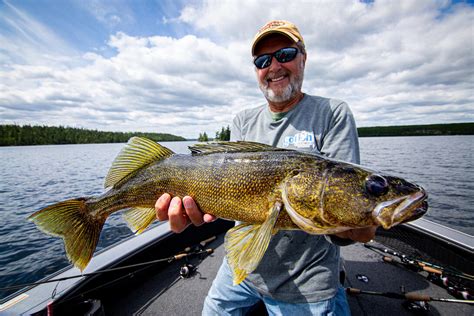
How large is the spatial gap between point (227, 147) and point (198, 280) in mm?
3725

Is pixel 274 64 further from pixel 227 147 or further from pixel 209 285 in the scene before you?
pixel 209 285

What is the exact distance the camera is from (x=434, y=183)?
67.4ft

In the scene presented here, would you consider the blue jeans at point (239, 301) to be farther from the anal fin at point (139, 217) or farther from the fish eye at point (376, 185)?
the fish eye at point (376, 185)

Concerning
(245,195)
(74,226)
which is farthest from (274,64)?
(74,226)

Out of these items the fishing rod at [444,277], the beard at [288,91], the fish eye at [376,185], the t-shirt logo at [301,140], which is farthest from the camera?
the fishing rod at [444,277]

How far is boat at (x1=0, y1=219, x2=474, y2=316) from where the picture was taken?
3.32 metres

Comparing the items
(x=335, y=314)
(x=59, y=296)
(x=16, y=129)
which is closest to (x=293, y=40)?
(x=335, y=314)

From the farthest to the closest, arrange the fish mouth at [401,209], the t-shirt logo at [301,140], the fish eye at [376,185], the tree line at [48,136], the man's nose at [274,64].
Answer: the tree line at [48,136] < the man's nose at [274,64] < the t-shirt logo at [301,140] < the fish eye at [376,185] < the fish mouth at [401,209]

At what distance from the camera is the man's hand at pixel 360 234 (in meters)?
2.19

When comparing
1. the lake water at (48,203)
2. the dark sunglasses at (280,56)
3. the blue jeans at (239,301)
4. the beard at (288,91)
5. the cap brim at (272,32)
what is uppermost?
the cap brim at (272,32)

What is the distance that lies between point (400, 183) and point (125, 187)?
291 centimetres

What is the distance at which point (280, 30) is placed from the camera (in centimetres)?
316

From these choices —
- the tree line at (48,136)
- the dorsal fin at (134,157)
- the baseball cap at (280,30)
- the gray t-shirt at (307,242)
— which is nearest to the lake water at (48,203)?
the dorsal fin at (134,157)

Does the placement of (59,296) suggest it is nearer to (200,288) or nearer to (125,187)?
(125,187)
